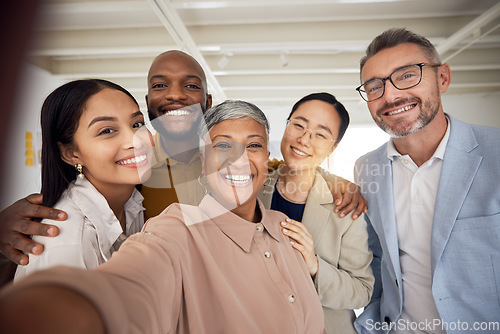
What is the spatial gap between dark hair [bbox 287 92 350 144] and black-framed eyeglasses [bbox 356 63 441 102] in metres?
0.06

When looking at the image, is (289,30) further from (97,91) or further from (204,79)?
(97,91)

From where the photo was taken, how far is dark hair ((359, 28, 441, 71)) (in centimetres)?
70

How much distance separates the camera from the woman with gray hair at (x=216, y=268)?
277 mm

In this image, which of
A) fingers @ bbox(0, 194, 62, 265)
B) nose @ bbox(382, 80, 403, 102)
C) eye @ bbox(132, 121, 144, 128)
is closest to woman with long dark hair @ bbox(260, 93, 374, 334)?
nose @ bbox(382, 80, 403, 102)

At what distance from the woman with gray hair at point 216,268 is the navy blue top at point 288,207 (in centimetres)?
4

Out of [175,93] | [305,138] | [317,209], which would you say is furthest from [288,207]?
[175,93]

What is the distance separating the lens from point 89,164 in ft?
1.32

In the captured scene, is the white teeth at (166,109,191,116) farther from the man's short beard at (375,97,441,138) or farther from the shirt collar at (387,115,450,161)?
the shirt collar at (387,115,450,161)

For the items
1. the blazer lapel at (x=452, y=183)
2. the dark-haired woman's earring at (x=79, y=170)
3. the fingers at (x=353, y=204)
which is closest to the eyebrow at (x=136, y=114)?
the dark-haired woman's earring at (x=79, y=170)

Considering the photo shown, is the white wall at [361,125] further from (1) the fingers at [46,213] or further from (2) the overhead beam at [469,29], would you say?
(1) the fingers at [46,213]

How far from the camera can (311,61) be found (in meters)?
0.70

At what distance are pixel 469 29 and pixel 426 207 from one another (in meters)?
0.44

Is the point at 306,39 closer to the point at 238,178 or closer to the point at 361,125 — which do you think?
the point at 361,125

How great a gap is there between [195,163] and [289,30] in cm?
45
